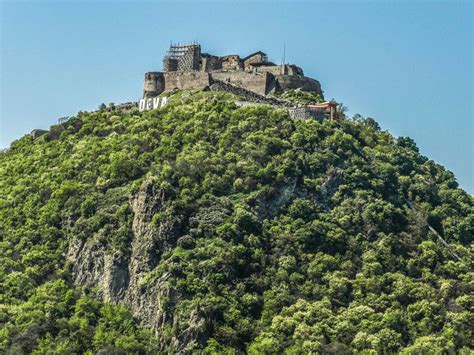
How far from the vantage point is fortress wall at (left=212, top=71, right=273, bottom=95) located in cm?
11225

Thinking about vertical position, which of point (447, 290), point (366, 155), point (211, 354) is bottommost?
point (211, 354)

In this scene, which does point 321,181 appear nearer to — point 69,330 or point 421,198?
point 421,198

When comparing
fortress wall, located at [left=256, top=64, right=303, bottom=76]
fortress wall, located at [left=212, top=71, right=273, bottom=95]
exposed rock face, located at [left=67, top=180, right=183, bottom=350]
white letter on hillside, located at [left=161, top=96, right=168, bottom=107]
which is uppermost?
fortress wall, located at [left=256, top=64, right=303, bottom=76]

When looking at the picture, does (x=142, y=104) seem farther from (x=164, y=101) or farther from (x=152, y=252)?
(x=152, y=252)

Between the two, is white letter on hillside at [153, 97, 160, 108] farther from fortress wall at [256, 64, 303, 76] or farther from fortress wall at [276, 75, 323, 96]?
fortress wall at [276, 75, 323, 96]

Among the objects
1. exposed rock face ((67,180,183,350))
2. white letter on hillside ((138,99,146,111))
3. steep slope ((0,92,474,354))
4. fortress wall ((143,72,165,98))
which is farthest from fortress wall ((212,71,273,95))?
exposed rock face ((67,180,183,350))

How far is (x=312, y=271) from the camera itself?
85.3 m

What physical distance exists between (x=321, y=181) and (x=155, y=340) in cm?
2010

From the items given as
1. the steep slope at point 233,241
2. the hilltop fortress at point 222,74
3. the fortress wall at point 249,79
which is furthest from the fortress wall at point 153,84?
the steep slope at point 233,241

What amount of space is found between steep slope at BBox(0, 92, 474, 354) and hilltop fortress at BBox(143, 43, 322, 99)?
372 inches

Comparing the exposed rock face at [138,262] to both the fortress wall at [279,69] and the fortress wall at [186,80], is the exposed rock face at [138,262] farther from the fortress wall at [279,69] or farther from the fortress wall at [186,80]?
the fortress wall at [279,69]

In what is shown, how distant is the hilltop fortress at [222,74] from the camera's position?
113 meters

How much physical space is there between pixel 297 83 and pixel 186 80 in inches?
444

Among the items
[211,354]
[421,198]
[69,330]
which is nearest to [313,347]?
[211,354]
